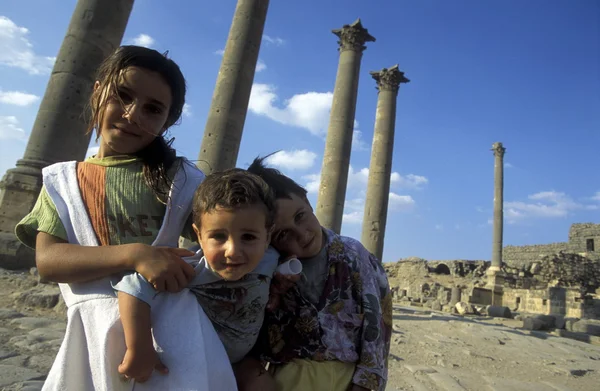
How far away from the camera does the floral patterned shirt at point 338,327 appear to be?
5.97 ft

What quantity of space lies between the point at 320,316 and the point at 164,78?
1.22m

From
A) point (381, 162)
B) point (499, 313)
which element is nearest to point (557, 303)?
point (499, 313)

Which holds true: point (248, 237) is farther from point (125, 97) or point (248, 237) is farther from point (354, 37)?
point (354, 37)

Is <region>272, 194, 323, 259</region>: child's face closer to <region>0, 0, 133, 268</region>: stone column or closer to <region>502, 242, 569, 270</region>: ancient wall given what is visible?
<region>0, 0, 133, 268</region>: stone column

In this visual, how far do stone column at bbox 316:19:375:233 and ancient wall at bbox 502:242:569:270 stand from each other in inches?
1227

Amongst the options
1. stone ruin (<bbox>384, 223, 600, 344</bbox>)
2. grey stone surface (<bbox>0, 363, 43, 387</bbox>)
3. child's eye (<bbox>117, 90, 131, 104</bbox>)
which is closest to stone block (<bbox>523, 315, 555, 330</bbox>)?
stone ruin (<bbox>384, 223, 600, 344</bbox>)

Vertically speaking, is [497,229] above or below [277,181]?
above

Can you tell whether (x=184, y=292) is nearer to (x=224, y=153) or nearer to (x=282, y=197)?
(x=282, y=197)

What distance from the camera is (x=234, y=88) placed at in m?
10.2

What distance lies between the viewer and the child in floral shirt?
70.8 inches

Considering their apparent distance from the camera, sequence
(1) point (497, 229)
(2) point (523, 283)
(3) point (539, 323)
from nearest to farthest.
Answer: (3) point (539, 323) → (2) point (523, 283) → (1) point (497, 229)

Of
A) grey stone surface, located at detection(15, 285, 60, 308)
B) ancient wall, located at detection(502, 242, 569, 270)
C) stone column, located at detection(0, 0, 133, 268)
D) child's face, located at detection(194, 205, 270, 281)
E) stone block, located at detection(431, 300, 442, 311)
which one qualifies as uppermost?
ancient wall, located at detection(502, 242, 569, 270)

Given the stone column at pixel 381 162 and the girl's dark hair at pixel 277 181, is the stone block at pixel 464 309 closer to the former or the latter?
the stone column at pixel 381 162

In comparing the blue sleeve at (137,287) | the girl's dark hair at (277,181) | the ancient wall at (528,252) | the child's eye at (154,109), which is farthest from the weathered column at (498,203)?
the blue sleeve at (137,287)
